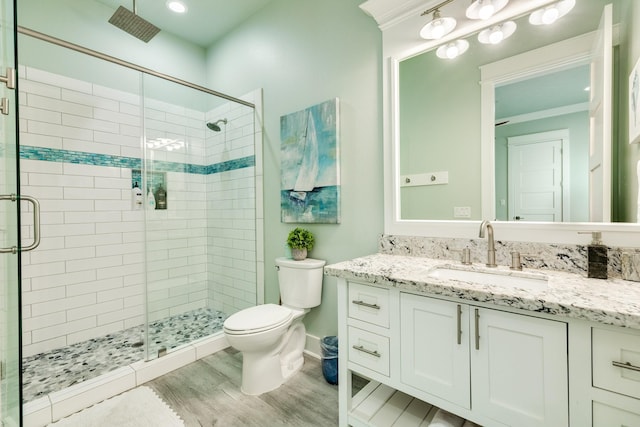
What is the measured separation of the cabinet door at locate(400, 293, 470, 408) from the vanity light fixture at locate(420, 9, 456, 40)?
4.60 feet

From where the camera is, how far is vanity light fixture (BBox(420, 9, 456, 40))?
4.97 feet

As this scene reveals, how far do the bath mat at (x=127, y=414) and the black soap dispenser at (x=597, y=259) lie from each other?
2.01 m

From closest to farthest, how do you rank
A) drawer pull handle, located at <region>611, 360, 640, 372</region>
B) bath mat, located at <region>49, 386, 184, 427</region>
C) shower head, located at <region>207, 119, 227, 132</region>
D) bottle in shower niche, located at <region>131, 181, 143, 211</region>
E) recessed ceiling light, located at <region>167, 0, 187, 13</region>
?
drawer pull handle, located at <region>611, 360, 640, 372</region> → bath mat, located at <region>49, 386, 184, 427</region> → recessed ceiling light, located at <region>167, 0, 187, 13</region> → bottle in shower niche, located at <region>131, 181, 143, 211</region> → shower head, located at <region>207, 119, 227, 132</region>

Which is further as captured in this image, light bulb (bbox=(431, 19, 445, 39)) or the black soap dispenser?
light bulb (bbox=(431, 19, 445, 39))

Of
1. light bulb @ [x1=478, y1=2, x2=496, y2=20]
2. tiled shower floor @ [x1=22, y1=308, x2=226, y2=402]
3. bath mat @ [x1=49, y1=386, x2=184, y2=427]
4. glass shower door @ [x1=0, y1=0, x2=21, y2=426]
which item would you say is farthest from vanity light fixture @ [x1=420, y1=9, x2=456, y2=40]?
tiled shower floor @ [x1=22, y1=308, x2=226, y2=402]

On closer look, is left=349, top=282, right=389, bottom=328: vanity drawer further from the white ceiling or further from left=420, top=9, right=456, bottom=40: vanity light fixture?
the white ceiling

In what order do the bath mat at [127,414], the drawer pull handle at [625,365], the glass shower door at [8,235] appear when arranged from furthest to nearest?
1. the bath mat at [127,414]
2. the glass shower door at [8,235]
3. the drawer pull handle at [625,365]

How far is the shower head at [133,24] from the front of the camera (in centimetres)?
196

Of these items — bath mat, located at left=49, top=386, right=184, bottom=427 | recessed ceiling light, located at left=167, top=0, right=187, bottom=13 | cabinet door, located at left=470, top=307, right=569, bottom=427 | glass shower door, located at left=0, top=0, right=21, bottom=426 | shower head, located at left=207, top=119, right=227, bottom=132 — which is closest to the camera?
cabinet door, located at left=470, top=307, right=569, bottom=427

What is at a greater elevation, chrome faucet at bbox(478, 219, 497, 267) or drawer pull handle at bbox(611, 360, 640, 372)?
chrome faucet at bbox(478, 219, 497, 267)

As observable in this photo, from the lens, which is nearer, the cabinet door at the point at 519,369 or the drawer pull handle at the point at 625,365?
the drawer pull handle at the point at 625,365

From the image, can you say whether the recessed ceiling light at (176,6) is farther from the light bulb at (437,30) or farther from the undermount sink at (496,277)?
the undermount sink at (496,277)

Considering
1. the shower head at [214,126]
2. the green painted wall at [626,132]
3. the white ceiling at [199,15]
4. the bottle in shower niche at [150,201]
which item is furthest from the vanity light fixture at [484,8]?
the bottle in shower niche at [150,201]

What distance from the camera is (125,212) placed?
257 centimetres
